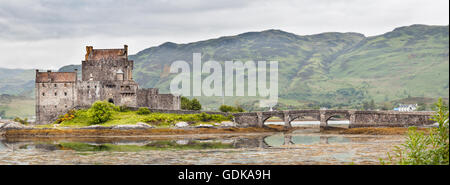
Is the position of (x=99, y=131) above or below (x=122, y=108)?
below

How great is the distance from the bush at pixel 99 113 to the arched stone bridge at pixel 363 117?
67.8 ft

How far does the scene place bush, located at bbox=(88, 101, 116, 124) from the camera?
77250 millimetres

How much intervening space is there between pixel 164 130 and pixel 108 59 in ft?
72.8

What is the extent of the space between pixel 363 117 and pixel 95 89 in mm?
45363

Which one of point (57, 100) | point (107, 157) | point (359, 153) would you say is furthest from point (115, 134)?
point (359, 153)

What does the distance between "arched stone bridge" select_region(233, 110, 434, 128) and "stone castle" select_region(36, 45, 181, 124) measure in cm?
1513

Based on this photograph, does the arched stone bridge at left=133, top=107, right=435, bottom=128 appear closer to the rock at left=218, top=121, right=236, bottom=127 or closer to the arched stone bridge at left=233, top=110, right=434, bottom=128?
the arched stone bridge at left=233, top=110, right=434, bottom=128

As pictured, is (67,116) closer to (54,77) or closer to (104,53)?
(54,77)

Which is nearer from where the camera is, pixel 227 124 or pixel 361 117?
pixel 361 117

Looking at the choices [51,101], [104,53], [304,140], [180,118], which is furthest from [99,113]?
[304,140]

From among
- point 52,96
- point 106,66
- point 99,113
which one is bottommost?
point 99,113

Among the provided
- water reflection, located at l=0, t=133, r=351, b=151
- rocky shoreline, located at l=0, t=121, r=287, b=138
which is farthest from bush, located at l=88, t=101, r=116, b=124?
water reflection, located at l=0, t=133, r=351, b=151

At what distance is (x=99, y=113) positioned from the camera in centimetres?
7762

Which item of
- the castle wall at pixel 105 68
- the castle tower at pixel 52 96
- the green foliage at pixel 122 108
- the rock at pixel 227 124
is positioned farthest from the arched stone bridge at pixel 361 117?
the castle tower at pixel 52 96
